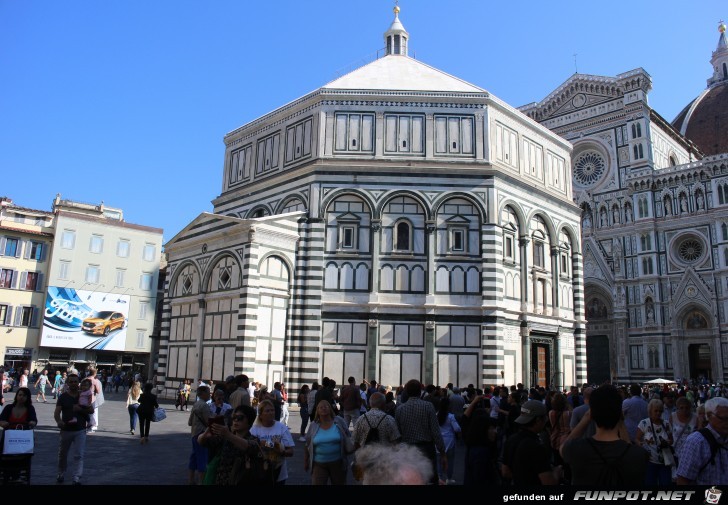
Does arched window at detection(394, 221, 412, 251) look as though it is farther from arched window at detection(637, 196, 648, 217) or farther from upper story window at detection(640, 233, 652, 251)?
arched window at detection(637, 196, 648, 217)

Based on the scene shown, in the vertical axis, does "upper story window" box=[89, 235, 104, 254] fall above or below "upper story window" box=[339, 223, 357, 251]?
above

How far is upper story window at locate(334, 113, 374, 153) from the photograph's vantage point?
94.4 feet

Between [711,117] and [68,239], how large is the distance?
239ft

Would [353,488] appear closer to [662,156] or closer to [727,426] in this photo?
[727,426]

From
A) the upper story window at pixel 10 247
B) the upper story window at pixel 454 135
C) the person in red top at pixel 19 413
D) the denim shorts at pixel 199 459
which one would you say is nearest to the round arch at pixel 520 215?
the upper story window at pixel 454 135

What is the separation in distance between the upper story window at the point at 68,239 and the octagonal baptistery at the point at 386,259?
2032 cm

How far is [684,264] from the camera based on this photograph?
5181 centimetres

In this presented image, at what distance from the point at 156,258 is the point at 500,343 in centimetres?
3483

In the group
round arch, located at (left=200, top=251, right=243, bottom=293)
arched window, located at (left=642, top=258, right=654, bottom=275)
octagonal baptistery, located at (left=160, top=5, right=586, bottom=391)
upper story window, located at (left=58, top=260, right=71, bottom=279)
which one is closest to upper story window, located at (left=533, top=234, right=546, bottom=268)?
octagonal baptistery, located at (left=160, top=5, right=586, bottom=391)

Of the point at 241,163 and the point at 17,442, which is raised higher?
the point at 241,163

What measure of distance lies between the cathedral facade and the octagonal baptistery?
954 inches

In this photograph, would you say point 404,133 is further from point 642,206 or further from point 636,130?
point 636,130

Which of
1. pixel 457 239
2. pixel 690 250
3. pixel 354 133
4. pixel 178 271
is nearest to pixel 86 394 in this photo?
pixel 457 239

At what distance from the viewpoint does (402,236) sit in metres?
27.5
